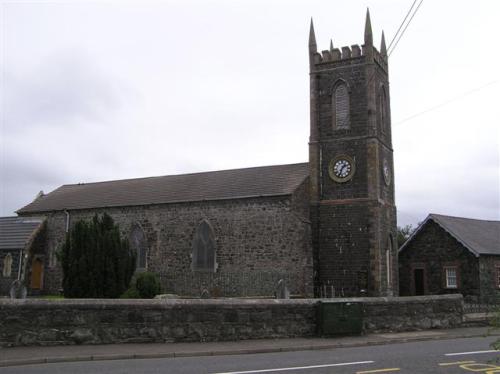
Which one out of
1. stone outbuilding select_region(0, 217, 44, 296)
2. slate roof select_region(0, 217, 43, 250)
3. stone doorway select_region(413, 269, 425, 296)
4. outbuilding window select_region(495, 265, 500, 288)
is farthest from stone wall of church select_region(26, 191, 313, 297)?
outbuilding window select_region(495, 265, 500, 288)

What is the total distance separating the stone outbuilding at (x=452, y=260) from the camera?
1230 inches

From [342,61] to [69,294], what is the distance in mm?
18547

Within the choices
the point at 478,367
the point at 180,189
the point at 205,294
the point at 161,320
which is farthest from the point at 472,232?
the point at 161,320

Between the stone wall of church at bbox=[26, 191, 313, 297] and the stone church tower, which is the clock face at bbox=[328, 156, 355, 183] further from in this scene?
the stone wall of church at bbox=[26, 191, 313, 297]

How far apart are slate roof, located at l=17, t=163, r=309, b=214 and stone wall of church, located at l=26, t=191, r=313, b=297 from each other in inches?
23.2

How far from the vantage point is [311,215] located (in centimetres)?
2812

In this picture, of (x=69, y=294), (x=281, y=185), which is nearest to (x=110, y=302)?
(x=69, y=294)

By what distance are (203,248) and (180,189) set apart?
15.6ft

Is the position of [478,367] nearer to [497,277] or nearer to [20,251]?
[497,277]

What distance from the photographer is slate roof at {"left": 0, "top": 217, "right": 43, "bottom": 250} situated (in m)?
32.1

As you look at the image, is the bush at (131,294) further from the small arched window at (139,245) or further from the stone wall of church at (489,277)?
the stone wall of church at (489,277)

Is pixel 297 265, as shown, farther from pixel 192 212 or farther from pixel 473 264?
pixel 473 264

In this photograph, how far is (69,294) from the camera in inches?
811

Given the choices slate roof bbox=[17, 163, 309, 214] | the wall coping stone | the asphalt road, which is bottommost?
the asphalt road
